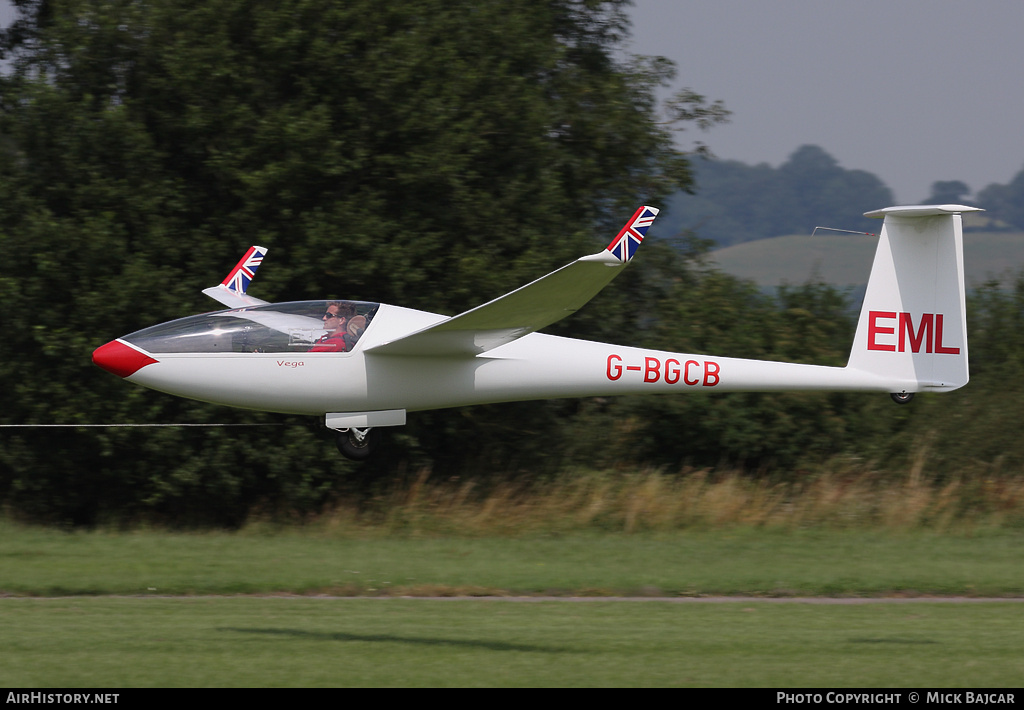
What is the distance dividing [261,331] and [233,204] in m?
11.7

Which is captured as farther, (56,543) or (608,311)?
(608,311)

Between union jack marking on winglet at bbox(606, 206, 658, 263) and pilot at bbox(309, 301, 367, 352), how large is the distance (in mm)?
2781

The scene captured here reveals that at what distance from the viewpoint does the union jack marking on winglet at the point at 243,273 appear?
50.4ft

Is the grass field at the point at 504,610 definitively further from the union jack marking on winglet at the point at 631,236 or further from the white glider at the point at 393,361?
the union jack marking on winglet at the point at 631,236

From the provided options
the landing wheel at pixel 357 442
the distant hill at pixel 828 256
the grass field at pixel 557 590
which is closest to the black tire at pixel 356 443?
the landing wheel at pixel 357 442

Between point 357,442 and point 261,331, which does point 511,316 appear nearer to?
point 357,442

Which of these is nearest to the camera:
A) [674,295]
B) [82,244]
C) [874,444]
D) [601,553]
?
[601,553]

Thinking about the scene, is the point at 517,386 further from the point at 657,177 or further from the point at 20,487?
the point at 657,177

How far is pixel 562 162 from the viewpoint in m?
23.7

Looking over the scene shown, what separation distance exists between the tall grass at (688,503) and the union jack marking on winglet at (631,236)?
1104cm

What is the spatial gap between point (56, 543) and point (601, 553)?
8776 millimetres

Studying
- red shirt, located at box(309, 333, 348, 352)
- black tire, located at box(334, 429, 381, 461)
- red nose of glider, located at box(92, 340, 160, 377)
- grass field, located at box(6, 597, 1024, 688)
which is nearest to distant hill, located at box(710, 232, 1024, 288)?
grass field, located at box(6, 597, 1024, 688)

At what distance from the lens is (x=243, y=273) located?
15758mm

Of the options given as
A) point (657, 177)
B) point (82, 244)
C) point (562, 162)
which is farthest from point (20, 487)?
point (657, 177)
